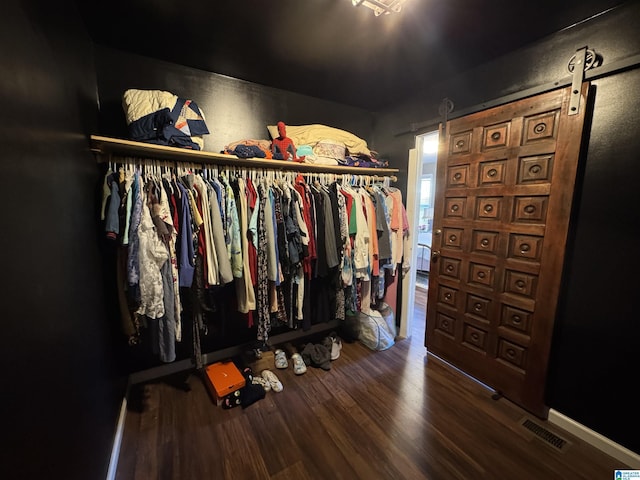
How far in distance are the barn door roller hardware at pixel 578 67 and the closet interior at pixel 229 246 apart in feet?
4.06

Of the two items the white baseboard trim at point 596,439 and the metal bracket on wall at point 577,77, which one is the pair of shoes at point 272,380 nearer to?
the white baseboard trim at point 596,439

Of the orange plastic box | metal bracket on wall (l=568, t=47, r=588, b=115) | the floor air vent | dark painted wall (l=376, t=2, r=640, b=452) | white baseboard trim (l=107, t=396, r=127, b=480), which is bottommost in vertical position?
the floor air vent

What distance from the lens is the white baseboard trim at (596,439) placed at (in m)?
1.36

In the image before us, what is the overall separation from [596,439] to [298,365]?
1898 mm

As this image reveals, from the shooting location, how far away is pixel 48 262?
837 mm

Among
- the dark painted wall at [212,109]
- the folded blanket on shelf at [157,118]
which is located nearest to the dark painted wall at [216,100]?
the dark painted wall at [212,109]

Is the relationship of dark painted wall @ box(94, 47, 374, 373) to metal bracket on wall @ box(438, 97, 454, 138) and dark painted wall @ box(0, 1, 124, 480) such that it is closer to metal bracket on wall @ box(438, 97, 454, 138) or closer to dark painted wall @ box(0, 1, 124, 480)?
dark painted wall @ box(0, 1, 124, 480)

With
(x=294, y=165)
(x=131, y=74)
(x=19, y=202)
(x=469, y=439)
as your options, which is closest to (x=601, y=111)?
(x=294, y=165)

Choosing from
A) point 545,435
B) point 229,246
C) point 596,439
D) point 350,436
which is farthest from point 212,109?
point 596,439

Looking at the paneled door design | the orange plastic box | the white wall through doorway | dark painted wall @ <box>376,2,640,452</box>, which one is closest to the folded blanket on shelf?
the orange plastic box

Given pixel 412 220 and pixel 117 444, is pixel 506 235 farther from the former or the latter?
pixel 117 444

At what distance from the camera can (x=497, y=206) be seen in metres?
1.81

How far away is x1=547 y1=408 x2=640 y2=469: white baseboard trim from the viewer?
4.45 ft

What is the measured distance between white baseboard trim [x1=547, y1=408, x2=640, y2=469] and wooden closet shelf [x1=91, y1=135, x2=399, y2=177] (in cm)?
228
